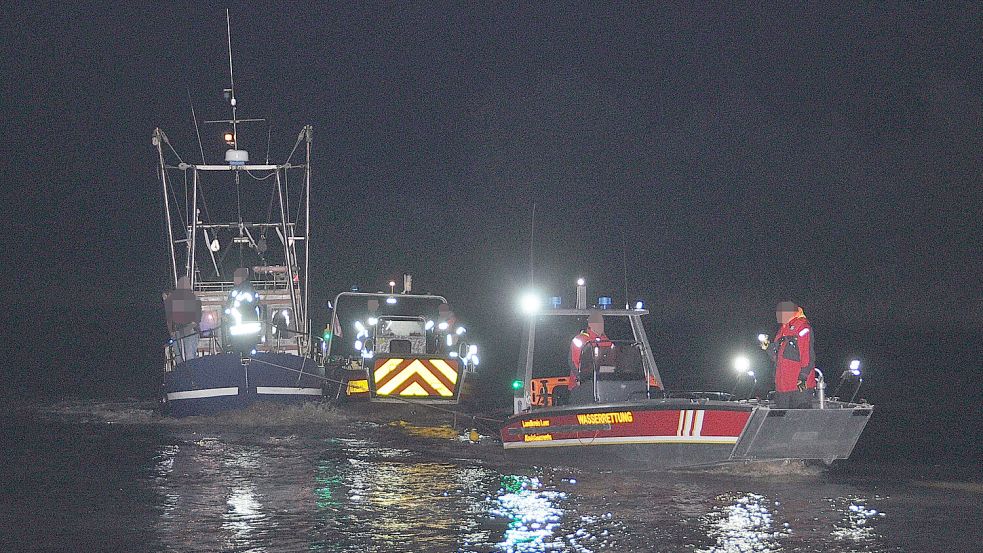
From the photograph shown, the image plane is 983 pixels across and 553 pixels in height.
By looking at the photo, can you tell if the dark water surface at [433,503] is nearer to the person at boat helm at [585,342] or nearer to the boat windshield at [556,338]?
the person at boat helm at [585,342]

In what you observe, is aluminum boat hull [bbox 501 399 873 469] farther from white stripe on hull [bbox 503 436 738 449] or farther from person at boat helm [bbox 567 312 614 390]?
person at boat helm [bbox 567 312 614 390]

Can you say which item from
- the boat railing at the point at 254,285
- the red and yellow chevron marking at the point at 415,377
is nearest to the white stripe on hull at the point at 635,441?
the red and yellow chevron marking at the point at 415,377

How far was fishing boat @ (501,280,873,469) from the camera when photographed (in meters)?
12.8

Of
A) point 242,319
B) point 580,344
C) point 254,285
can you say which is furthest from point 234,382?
point 580,344

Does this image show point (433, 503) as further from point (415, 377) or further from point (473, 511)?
point (415, 377)

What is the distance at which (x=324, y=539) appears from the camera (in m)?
11.0

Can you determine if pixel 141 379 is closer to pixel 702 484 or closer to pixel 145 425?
pixel 145 425

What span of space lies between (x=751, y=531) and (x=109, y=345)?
6903 centimetres

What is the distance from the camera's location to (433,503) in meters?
13.0

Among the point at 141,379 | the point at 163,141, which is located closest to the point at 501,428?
the point at 163,141

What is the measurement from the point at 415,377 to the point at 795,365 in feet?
20.5

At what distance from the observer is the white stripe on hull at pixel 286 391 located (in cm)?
2045

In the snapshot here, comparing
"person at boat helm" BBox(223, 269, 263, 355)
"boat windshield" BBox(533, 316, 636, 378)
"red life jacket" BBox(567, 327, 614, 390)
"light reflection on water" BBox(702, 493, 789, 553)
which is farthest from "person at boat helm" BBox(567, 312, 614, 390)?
"boat windshield" BBox(533, 316, 636, 378)

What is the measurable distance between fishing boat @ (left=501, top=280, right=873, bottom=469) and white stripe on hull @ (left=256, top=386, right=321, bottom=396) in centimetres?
647
